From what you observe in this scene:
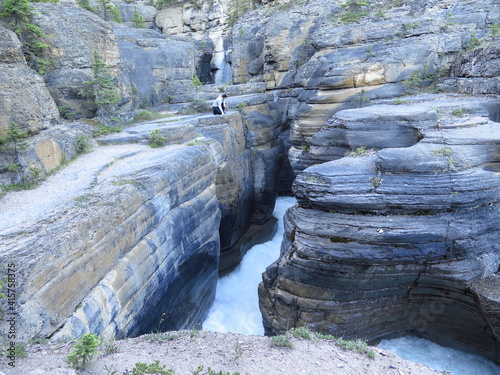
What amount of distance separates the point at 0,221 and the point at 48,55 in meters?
8.19

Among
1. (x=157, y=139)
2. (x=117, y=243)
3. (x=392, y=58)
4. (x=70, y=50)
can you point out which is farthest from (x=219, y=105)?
(x=117, y=243)

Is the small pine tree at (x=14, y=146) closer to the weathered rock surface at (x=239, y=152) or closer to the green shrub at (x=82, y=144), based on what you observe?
the green shrub at (x=82, y=144)

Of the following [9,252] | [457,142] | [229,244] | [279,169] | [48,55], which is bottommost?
[229,244]

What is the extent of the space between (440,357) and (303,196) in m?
5.62

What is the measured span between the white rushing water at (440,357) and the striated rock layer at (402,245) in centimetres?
22

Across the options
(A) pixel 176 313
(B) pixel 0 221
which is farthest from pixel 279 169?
(B) pixel 0 221

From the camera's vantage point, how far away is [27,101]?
9.25 m

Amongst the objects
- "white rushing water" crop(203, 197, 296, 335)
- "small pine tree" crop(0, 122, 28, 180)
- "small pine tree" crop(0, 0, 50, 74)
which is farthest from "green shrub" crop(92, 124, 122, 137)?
"white rushing water" crop(203, 197, 296, 335)

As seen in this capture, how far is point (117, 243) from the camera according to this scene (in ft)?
23.5

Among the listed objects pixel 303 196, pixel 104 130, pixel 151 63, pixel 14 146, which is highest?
pixel 151 63

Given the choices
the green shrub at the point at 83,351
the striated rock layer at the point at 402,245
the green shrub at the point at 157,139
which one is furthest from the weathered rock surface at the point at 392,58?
the green shrub at the point at 83,351

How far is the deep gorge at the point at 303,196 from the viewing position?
681 cm

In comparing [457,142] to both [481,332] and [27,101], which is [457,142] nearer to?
[481,332]

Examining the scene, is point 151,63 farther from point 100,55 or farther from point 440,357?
point 440,357
